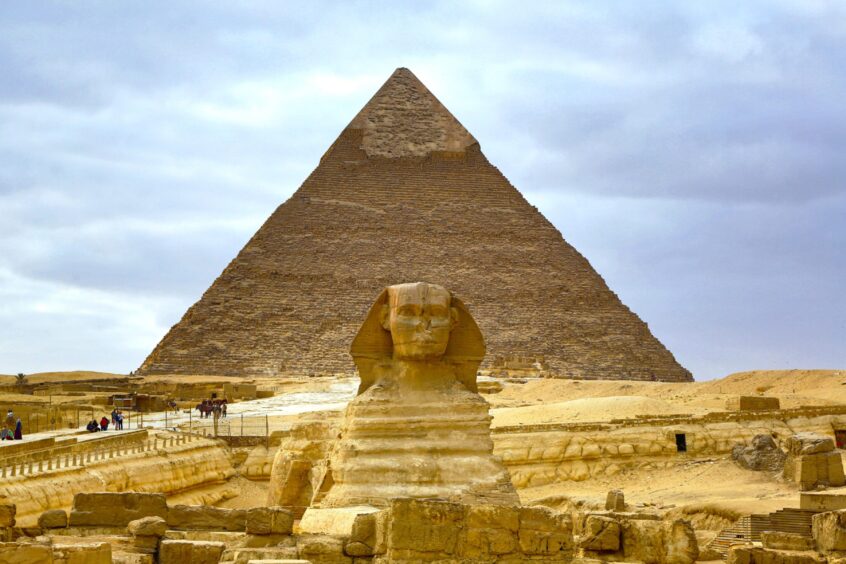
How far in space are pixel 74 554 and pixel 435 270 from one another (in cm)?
11989

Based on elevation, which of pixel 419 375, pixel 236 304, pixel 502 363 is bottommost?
pixel 419 375

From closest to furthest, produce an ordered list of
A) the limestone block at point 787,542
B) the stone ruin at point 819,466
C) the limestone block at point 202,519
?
the limestone block at point 787,542 < the limestone block at point 202,519 < the stone ruin at point 819,466

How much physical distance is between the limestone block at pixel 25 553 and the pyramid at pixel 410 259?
343ft

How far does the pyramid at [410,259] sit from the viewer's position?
112 m

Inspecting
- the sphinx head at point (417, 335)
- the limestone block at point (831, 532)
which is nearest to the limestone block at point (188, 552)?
the limestone block at point (831, 532)

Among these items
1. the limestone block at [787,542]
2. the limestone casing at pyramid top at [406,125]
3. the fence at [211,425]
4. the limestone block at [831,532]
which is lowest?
the limestone block at [787,542]

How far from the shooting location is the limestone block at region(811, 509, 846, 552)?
425cm

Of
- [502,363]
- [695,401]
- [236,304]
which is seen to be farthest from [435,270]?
[695,401]

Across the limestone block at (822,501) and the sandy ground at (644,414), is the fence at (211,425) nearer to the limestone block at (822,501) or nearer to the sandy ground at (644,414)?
the sandy ground at (644,414)

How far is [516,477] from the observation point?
42.7ft

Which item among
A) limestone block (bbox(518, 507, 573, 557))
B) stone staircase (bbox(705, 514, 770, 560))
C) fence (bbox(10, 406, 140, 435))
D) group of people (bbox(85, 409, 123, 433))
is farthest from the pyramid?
limestone block (bbox(518, 507, 573, 557))

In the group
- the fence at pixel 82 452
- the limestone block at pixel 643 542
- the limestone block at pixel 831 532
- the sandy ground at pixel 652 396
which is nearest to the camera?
the limestone block at pixel 831 532

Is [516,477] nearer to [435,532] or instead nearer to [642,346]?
[435,532]

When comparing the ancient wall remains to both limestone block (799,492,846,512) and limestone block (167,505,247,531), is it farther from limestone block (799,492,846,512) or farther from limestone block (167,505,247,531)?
limestone block (799,492,846,512)
